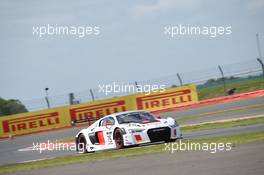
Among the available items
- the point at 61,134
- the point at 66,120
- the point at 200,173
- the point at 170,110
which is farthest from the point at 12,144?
the point at 200,173

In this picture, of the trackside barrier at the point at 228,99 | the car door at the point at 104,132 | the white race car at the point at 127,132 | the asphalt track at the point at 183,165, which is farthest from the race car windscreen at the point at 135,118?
the trackside barrier at the point at 228,99

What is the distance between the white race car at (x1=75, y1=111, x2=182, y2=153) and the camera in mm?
17203

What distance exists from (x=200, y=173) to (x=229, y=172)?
1.66 ft

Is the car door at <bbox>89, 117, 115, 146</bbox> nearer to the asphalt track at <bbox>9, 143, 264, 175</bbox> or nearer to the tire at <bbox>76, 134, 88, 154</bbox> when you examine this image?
the tire at <bbox>76, 134, 88, 154</bbox>

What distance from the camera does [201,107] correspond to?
31641 mm

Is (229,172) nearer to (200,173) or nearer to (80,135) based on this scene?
(200,173)

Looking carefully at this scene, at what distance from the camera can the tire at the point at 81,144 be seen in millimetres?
19041

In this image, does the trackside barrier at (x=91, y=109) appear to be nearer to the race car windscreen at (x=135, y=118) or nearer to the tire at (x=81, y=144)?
the tire at (x=81, y=144)

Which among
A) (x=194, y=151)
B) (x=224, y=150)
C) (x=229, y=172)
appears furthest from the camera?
(x=194, y=151)

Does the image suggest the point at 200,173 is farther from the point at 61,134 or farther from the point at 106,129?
the point at 61,134

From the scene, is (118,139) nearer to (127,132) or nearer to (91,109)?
(127,132)

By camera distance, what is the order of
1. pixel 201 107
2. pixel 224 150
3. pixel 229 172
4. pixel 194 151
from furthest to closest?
pixel 201 107, pixel 194 151, pixel 224 150, pixel 229 172

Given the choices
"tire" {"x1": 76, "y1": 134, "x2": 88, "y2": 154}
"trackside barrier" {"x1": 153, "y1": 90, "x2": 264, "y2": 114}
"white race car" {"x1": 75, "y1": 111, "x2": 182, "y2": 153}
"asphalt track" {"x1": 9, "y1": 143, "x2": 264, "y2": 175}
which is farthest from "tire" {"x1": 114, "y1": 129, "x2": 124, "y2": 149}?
"trackside barrier" {"x1": 153, "y1": 90, "x2": 264, "y2": 114}

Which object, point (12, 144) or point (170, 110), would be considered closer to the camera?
point (12, 144)
